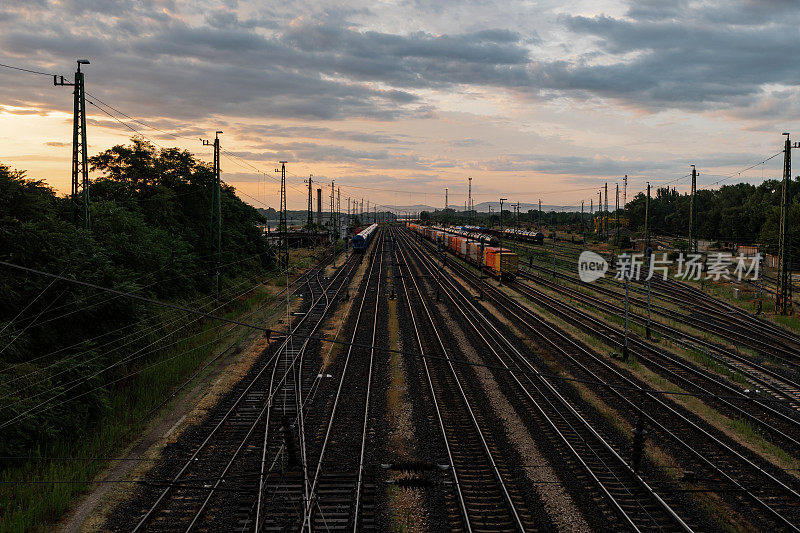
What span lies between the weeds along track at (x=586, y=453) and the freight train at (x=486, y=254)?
26.8m

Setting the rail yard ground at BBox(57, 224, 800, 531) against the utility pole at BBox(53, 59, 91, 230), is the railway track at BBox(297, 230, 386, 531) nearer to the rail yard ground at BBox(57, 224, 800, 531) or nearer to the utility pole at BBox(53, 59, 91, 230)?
the rail yard ground at BBox(57, 224, 800, 531)

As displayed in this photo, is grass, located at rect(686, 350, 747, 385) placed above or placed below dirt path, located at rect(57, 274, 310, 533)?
above

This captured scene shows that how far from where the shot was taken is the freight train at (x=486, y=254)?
52.3 metres

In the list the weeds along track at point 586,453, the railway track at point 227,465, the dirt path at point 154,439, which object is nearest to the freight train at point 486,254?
the weeds along track at point 586,453

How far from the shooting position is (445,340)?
2814 cm

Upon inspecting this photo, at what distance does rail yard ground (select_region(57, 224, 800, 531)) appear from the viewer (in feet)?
38.7

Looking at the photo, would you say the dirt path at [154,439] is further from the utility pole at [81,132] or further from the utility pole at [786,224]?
the utility pole at [786,224]

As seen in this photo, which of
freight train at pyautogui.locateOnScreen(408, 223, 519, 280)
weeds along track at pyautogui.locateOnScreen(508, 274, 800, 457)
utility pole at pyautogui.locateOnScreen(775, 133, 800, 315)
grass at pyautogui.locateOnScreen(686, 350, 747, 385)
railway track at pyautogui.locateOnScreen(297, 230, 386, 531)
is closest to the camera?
railway track at pyautogui.locateOnScreen(297, 230, 386, 531)

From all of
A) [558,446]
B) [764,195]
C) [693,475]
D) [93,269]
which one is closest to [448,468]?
[558,446]

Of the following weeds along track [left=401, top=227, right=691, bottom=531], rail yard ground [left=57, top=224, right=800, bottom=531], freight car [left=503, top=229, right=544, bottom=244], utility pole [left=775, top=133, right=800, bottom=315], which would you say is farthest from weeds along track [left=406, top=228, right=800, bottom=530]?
freight car [left=503, top=229, right=544, bottom=244]

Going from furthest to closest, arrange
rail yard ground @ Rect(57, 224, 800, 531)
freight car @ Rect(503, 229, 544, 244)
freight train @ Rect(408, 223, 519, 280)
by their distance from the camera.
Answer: freight car @ Rect(503, 229, 544, 244)
freight train @ Rect(408, 223, 519, 280)
rail yard ground @ Rect(57, 224, 800, 531)

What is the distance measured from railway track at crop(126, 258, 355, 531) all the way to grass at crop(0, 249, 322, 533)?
2.06 m

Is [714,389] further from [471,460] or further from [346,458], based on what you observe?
[346,458]

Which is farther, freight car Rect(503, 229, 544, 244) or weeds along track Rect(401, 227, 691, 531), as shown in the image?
freight car Rect(503, 229, 544, 244)
